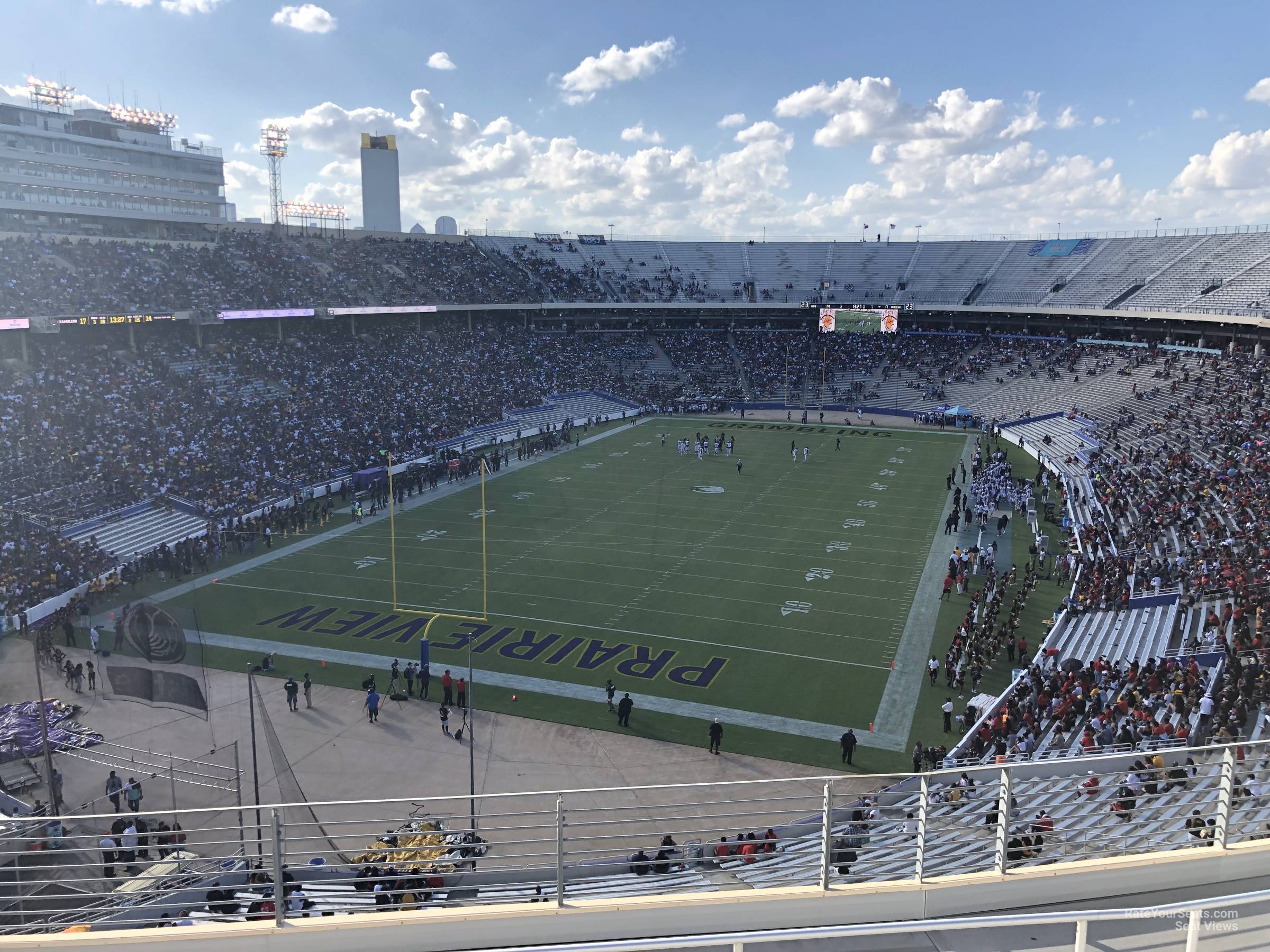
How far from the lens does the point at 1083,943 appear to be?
3842mm

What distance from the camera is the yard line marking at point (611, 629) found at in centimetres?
2070

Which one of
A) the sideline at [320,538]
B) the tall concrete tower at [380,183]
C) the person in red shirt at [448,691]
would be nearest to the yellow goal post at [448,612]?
the person in red shirt at [448,691]

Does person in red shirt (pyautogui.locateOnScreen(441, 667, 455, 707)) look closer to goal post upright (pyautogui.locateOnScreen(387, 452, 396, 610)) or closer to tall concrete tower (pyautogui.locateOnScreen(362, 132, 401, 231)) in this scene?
goal post upright (pyautogui.locateOnScreen(387, 452, 396, 610))

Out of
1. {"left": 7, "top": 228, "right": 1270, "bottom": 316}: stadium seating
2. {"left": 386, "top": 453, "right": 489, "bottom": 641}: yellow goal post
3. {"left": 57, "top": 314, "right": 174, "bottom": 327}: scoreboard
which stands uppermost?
{"left": 7, "top": 228, "right": 1270, "bottom": 316}: stadium seating

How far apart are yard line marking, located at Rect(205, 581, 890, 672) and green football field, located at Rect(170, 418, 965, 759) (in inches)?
2.6

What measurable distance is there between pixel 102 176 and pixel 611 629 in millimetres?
51174

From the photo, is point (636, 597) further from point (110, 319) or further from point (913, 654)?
point (110, 319)

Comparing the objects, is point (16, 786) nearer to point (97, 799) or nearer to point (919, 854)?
point (97, 799)

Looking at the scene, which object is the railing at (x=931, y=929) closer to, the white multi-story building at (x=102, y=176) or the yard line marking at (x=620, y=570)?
the yard line marking at (x=620, y=570)

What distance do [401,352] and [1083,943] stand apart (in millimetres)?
55087

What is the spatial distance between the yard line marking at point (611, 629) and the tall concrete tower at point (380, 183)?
292ft

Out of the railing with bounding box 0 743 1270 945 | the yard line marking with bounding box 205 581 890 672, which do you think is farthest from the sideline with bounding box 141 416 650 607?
the railing with bounding box 0 743 1270 945

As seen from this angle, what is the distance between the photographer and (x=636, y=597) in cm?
2503

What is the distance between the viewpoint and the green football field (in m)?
19.2
